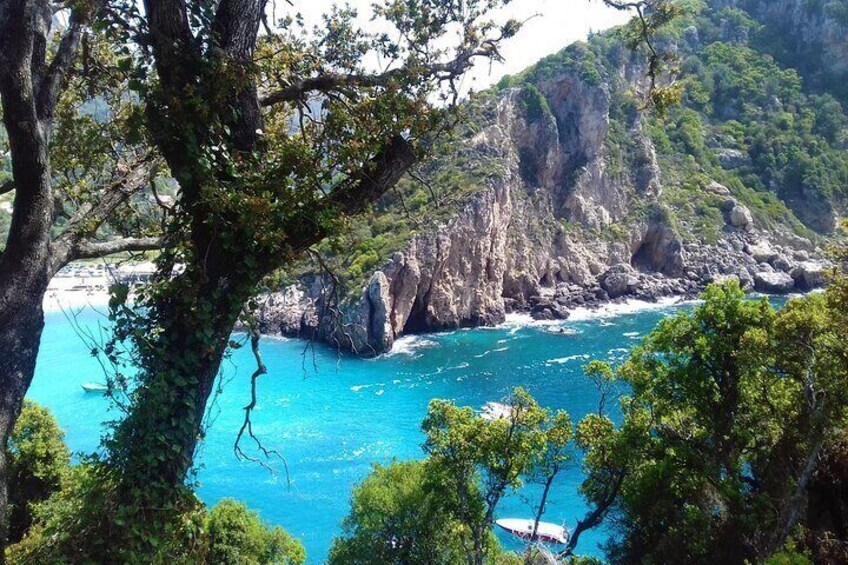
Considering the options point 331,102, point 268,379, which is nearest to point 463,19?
point 331,102

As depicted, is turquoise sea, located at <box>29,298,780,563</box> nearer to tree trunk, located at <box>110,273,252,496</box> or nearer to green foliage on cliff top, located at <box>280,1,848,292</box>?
tree trunk, located at <box>110,273,252,496</box>

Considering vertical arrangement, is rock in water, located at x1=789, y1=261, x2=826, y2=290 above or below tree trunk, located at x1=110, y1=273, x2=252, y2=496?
below

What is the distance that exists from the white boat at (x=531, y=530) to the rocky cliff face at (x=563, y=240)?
86.5 ft

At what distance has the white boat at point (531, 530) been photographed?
20703 millimetres

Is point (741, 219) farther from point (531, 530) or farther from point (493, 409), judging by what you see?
point (531, 530)

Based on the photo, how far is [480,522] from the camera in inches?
551

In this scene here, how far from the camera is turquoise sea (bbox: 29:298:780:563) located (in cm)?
2398

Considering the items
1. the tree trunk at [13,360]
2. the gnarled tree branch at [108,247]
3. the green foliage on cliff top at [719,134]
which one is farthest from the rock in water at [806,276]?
the tree trunk at [13,360]

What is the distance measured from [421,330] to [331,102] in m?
48.0

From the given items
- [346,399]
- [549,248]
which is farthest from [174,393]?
[549,248]

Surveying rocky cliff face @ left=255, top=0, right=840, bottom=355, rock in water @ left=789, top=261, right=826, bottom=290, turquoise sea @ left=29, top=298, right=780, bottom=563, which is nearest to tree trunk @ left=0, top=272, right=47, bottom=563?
turquoise sea @ left=29, top=298, right=780, bottom=563

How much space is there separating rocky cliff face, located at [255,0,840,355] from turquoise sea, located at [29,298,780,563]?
4016 mm

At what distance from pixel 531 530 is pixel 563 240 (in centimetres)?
4708

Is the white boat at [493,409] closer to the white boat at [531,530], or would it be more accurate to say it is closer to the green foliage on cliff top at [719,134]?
the white boat at [531,530]
